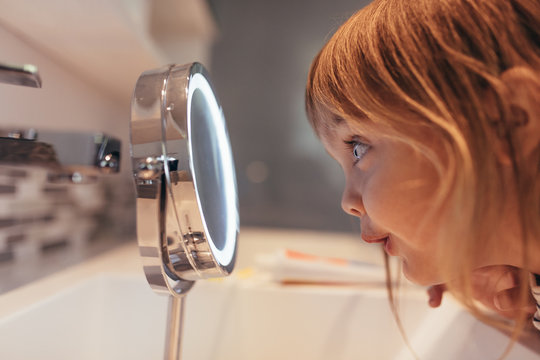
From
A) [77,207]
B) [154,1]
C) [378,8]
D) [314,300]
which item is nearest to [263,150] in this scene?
[154,1]

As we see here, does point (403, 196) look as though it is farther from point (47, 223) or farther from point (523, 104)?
point (47, 223)

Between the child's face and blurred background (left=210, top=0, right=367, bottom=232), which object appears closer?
the child's face

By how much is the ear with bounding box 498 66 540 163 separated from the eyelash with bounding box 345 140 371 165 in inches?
3.7

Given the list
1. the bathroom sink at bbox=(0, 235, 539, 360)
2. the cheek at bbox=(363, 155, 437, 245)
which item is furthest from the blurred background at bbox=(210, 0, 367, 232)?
the cheek at bbox=(363, 155, 437, 245)

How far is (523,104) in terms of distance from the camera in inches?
8.6

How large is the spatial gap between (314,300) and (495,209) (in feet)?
0.97

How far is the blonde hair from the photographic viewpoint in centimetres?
22

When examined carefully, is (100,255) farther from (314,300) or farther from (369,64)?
(369,64)

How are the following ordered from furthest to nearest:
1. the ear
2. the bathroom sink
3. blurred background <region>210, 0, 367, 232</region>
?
1. blurred background <region>210, 0, 367, 232</region>
2. the bathroom sink
3. the ear

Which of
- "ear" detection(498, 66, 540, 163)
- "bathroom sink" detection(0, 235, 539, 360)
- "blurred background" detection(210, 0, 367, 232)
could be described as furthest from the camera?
"blurred background" detection(210, 0, 367, 232)

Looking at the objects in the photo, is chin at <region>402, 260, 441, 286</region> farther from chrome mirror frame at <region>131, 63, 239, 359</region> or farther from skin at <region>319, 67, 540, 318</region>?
chrome mirror frame at <region>131, 63, 239, 359</region>

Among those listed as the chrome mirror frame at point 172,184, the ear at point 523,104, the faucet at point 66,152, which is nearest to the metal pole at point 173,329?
the chrome mirror frame at point 172,184

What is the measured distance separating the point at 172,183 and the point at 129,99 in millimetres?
577

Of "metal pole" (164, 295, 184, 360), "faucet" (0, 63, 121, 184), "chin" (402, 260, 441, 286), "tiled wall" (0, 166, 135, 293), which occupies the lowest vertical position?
"metal pole" (164, 295, 184, 360)
